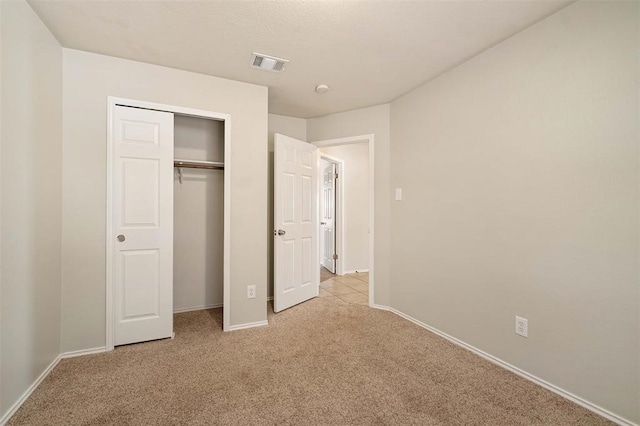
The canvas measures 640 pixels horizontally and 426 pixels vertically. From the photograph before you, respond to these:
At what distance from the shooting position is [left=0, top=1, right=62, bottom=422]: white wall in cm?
157

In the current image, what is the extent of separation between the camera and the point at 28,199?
179cm

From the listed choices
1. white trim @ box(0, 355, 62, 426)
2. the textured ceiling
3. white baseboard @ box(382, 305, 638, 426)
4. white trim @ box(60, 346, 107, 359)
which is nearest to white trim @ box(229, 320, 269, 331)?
white trim @ box(60, 346, 107, 359)

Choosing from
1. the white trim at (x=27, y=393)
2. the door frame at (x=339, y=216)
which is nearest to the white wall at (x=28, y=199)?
the white trim at (x=27, y=393)

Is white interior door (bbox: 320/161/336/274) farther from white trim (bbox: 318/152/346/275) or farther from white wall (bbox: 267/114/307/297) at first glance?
white wall (bbox: 267/114/307/297)

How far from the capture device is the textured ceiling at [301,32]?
5.81 ft

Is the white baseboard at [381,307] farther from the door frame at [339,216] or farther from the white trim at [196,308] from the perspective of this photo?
the white trim at [196,308]

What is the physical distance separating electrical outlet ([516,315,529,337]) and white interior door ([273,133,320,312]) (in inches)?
87.1

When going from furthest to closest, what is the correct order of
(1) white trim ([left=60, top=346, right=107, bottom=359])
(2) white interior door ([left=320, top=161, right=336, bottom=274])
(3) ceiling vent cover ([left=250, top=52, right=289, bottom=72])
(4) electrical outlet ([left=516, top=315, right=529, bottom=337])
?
(2) white interior door ([left=320, top=161, right=336, bottom=274]), (3) ceiling vent cover ([left=250, top=52, right=289, bottom=72]), (1) white trim ([left=60, top=346, right=107, bottom=359]), (4) electrical outlet ([left=516, top=315, right=529, bottom=337])

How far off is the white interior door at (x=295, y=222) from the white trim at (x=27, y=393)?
1828mm

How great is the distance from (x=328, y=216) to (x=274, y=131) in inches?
85.4

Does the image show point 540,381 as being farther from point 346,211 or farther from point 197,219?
point 346,211

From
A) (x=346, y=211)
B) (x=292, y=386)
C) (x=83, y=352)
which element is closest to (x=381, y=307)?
(x=292, y=386)

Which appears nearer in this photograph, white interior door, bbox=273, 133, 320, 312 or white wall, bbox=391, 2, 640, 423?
white wall, bbox=391, 2, 640, 423

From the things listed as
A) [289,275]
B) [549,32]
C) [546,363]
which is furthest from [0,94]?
[546,363]
